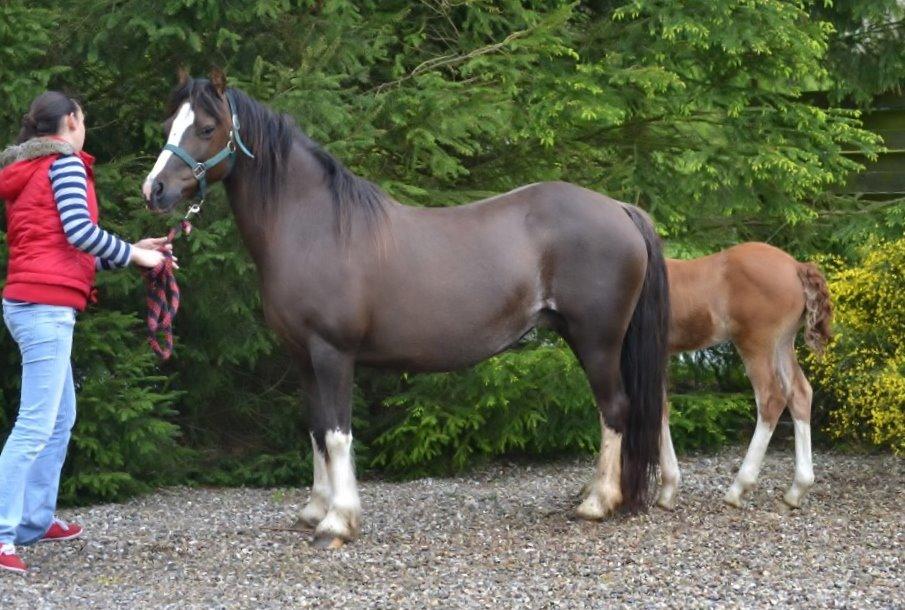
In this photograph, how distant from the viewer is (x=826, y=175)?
9.12 meters

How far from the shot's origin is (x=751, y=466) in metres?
6.88

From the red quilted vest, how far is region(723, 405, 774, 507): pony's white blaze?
11.8ft

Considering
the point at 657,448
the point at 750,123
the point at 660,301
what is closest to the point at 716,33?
the point at 750,123

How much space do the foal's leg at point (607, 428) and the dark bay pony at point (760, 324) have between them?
0.46 meters

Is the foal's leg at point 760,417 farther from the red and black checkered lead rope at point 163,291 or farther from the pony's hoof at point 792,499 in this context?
the red and black checkered lead rope at point 163,291

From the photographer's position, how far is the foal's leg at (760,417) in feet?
22.5

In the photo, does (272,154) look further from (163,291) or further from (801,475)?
(801,475)

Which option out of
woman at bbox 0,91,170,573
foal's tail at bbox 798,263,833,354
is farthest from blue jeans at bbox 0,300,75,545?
foal's tail at bbox 798,263,833,354

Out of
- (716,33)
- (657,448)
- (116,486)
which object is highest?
(716,33)

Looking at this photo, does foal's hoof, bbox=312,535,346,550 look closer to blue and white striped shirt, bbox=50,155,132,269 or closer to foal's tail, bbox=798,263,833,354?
blue and white striped shirt, bbox=50,155,132,269

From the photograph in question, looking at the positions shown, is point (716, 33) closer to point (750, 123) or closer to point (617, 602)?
point (750, 123)

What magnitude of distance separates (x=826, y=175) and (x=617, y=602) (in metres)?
5.30

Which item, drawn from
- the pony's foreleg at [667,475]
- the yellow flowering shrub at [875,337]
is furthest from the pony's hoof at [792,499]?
the yellow flowering shrub at [875,337]

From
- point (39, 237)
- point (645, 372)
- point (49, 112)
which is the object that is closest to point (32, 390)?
point (39, 237)
